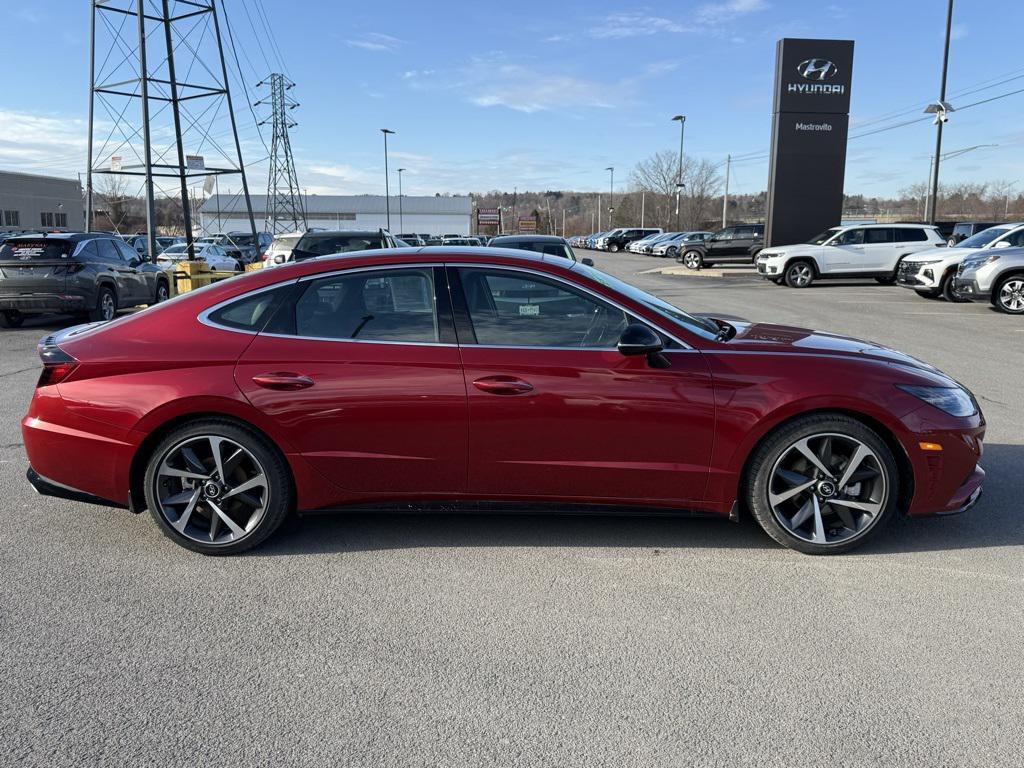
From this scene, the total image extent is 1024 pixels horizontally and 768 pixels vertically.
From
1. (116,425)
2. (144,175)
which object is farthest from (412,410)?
(144,175)

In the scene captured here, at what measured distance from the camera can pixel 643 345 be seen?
3.80m

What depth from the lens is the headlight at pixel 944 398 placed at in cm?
398

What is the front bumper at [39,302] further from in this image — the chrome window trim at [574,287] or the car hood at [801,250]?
the car hood at [801,250]

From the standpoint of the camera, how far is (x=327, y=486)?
404 centimetres

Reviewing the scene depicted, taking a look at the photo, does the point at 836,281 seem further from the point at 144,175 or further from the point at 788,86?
the point at 144,175

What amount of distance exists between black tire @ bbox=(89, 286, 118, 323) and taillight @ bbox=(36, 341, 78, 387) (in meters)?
11.1

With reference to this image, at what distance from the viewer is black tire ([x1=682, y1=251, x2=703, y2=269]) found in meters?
34.3

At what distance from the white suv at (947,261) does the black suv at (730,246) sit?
15476 mm

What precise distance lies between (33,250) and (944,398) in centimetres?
1423

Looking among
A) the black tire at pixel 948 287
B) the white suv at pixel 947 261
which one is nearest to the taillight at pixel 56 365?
the white suv at pixel 947 261

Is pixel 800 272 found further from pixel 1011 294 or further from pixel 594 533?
pixel 594 533

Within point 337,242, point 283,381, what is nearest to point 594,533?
point 283,381

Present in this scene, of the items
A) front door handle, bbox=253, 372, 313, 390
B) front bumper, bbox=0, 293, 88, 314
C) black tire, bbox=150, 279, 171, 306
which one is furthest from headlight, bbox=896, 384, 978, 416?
black tire, bbox=150, 279, 171, 306

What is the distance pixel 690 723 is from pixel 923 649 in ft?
3.80
